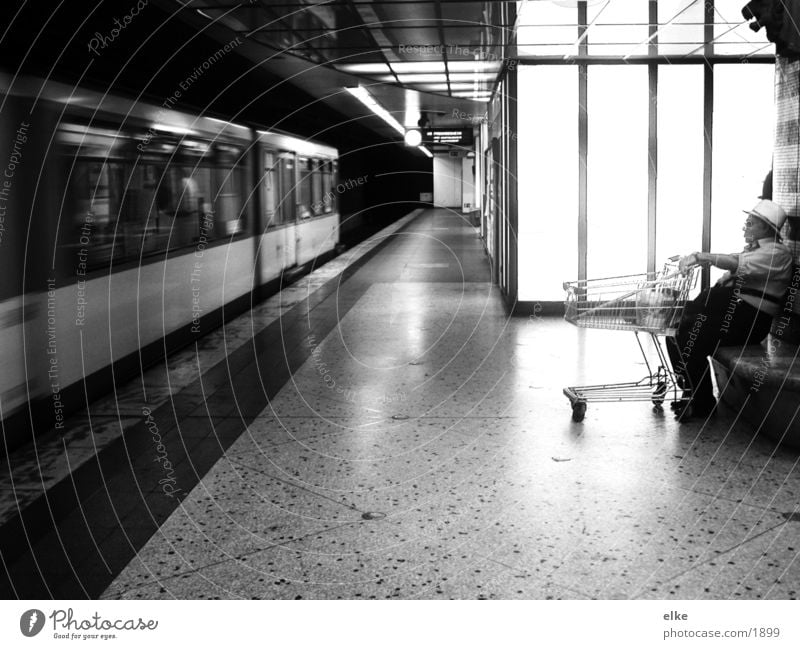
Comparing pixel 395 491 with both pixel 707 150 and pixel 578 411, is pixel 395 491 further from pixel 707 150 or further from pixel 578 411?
pixel 707 150

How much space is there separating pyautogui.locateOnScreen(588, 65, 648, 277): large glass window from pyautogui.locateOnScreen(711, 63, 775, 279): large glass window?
0.89m

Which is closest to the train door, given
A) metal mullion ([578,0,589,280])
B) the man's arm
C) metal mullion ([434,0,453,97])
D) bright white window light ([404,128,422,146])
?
metal mullion ([434,0,453,97])

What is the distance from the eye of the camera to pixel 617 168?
468 inches

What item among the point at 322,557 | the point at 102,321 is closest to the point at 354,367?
the point at 102,321

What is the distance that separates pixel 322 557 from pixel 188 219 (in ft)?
21.6

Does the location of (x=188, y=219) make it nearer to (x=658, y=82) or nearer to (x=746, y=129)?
(x=658, y=82)

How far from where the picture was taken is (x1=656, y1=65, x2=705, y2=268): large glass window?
11.8 m

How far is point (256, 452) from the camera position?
6.11 meters

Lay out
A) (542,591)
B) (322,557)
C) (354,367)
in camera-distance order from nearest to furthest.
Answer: (542,591)
(322,557)
(354,367)

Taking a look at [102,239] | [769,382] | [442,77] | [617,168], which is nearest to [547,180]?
[617,168]

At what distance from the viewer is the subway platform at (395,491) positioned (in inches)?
162

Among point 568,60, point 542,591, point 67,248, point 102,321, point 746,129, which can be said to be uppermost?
point 568,60

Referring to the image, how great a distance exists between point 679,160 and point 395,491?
26.2 ft
